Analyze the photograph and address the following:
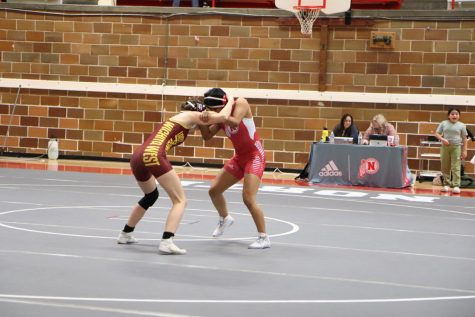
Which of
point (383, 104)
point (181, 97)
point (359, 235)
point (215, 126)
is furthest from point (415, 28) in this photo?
point (215, 126)

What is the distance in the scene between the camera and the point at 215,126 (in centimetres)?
855

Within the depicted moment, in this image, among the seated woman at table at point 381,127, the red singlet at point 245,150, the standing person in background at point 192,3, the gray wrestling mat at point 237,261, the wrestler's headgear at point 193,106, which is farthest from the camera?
the standing person in background at point 192,3

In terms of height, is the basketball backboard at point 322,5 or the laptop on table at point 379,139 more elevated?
the basketball backboard at point 322,5

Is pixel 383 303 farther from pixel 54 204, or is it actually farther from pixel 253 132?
pixel 54 204

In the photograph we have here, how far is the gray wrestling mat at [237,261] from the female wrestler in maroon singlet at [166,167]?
27 cm

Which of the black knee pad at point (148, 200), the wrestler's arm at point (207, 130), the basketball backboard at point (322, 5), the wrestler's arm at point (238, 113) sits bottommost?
the black knee pad at point (148, 200)

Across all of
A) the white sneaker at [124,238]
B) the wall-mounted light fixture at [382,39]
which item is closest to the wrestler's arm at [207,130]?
the white sneaker at [124,238]

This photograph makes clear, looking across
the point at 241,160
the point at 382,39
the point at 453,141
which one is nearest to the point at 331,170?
the point at 453,141

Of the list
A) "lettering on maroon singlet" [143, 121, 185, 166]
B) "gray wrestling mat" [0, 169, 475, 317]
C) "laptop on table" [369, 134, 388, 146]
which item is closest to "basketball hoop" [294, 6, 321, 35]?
"laptop on table" [369, 134, 388, 146]

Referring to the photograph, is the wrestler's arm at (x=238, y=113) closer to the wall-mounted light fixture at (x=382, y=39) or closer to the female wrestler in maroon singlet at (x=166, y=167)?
the female wrestler in maroon singlet at (x=166, y=167)

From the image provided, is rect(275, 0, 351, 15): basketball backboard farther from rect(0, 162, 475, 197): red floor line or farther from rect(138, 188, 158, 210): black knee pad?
rect(138, 188, 158, 210): black knee pad

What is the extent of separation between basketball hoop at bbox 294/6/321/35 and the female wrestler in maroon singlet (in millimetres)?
9511

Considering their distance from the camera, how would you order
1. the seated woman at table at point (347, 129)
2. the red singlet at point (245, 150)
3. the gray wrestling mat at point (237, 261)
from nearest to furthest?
the gray wrestling mat at point (237, 261)
the red singlet at point (245, 150)
the seated woman at table at point (347, 129)

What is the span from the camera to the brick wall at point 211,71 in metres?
17.7
